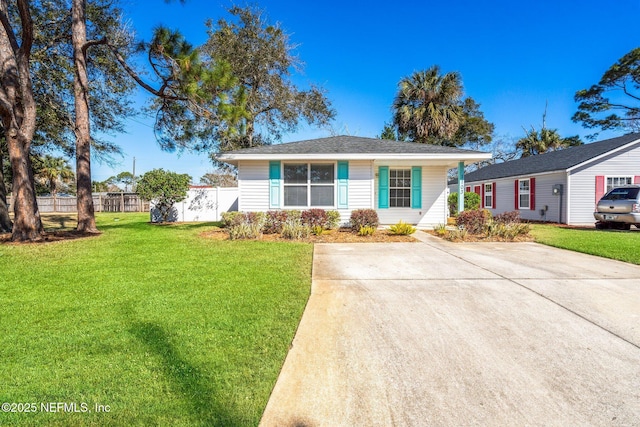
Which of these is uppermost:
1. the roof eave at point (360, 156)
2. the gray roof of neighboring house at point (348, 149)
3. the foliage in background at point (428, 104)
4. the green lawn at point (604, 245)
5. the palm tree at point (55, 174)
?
the foliage in background at point (428, 104)

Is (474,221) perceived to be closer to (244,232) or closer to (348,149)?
(348,149)

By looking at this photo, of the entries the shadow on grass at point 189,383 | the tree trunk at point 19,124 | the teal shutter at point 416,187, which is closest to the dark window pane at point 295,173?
the teal shutter at point 416,187

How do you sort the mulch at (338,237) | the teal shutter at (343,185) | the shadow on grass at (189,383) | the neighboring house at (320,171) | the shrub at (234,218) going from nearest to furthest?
1. the shadow on grass at (189,383)
2. the mulch at (338,237)
3. the shrub at (234,218)
4. the neighboring house at (320,171)
5. the teal shutter at (343,185)

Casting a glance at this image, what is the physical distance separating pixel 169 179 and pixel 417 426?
14.2 m

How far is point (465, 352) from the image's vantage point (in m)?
2.67

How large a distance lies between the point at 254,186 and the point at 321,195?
234cm

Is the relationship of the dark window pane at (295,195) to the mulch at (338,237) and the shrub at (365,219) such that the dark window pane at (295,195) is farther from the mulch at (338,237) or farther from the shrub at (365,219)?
the shrub at (365,219)

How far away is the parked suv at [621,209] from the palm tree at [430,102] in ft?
36.6

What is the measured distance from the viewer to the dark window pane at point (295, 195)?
1070 centimetres

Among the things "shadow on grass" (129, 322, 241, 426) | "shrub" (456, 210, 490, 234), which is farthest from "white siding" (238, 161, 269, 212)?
"shadow on grass" (129, 322, 241, 426)

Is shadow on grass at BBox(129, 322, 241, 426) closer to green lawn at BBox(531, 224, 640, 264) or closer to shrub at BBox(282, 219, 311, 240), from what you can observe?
shrub at BBox(282, 219, 311, 240)

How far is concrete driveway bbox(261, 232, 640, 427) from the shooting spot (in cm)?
194

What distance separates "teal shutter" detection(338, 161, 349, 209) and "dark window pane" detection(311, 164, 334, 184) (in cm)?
32

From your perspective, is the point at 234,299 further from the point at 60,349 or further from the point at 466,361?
the point at 466,361
